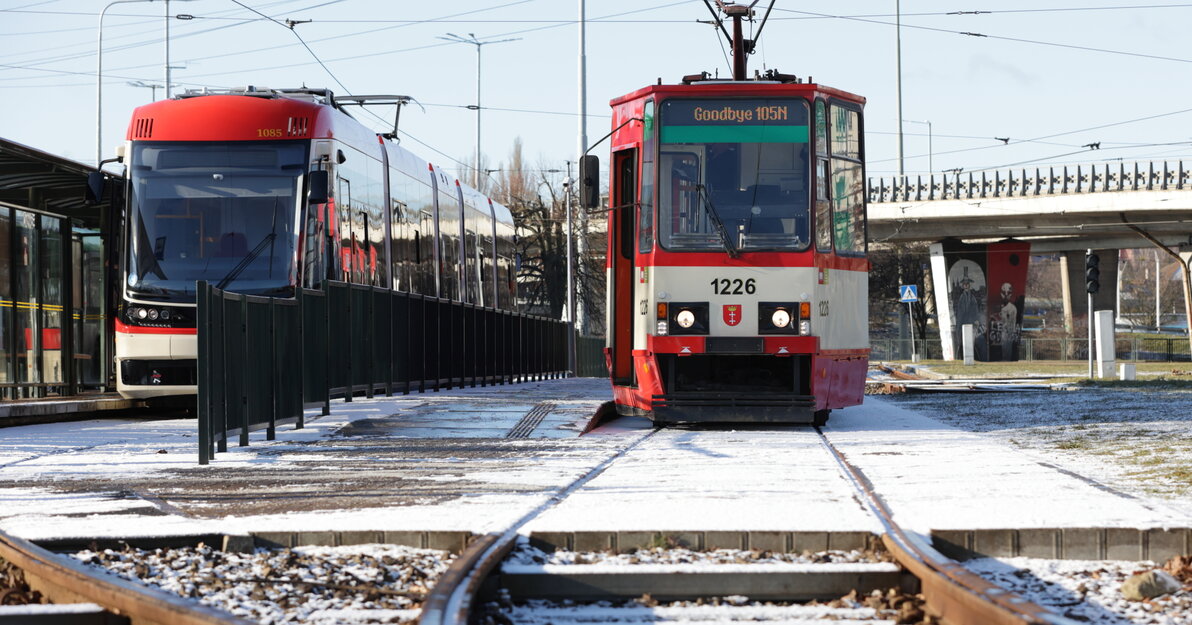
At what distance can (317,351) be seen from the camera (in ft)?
52.8

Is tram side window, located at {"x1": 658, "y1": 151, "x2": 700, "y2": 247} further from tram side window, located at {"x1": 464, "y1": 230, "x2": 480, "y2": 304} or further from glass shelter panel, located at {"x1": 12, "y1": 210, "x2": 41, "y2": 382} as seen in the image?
tram side window, located at {"x1": 464, "y1": 230, "x2": 480, "y2": 304}

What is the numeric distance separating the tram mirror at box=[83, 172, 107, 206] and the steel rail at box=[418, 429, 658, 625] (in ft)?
34.5

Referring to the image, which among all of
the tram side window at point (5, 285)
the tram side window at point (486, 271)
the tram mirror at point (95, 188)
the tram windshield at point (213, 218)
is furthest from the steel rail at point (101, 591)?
the tram side window at point (486, 271)

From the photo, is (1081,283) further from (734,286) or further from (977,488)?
(977,488)

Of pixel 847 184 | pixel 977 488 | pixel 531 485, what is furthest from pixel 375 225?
pixel 977 488

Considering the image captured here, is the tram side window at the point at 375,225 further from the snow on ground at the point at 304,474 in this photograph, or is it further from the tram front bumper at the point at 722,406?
the tram front bumper at the point at 722,406

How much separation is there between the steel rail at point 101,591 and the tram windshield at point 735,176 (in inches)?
386

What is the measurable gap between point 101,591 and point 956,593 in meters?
3.11

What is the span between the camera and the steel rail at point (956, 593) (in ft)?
17.1

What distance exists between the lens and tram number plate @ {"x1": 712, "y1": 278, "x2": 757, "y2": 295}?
16.2m

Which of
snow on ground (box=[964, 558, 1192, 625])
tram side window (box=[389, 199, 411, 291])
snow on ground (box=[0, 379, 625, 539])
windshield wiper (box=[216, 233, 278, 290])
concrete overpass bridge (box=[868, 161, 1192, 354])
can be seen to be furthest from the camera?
concrete overpass bridge (box=[868, 161, 1192, 354])

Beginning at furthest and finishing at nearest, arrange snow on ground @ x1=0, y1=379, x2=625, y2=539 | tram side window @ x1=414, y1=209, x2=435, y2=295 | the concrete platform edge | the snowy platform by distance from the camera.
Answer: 1. tram side window @ x1=414, y1=209, x2=435, y2=295
2. snow on ground @ x1=0, y1=379, x2=625, y2=539
3. the snowy platform
4. the concrete platform edge

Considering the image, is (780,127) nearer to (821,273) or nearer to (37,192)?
(821,273)

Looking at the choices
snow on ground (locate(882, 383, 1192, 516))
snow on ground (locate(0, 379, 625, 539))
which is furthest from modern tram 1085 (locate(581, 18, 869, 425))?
snow on ground (locate(882, 383, 1192, 516))
